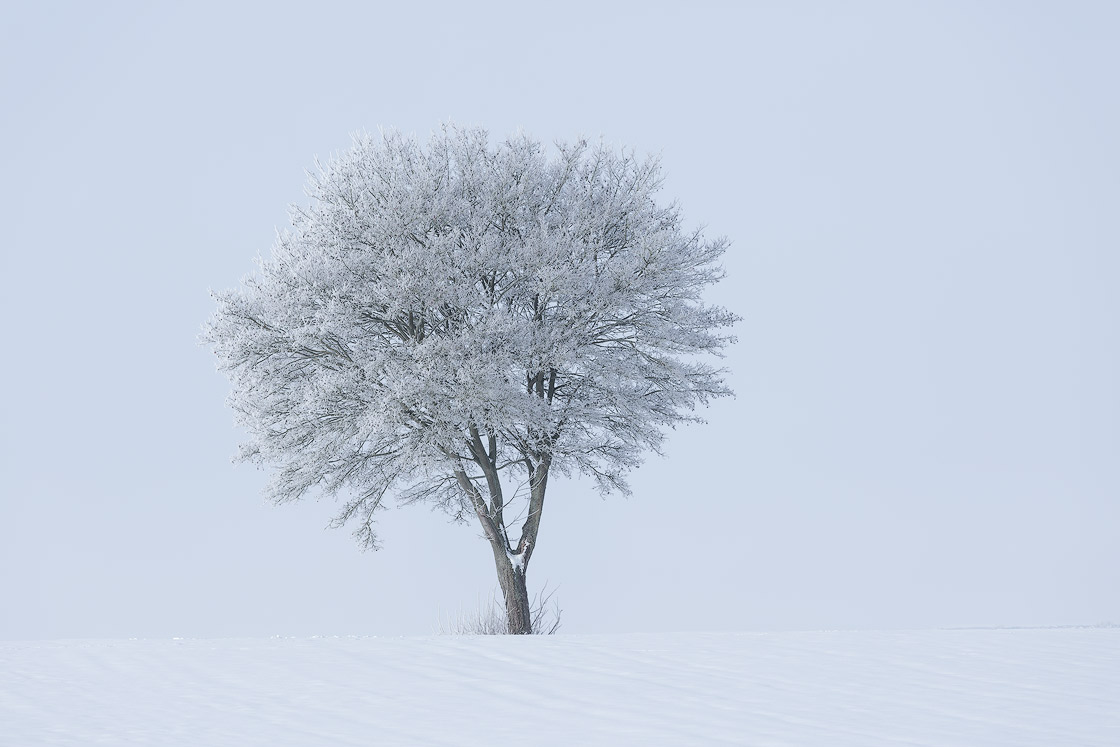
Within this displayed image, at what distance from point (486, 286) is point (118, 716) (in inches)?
428

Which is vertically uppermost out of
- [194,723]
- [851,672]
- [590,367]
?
[590,367]

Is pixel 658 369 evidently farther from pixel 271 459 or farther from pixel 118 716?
pixel 118 716

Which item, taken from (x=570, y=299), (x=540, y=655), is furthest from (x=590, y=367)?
(x=540, y=655)

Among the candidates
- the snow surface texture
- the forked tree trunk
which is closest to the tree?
the forked tree trunk

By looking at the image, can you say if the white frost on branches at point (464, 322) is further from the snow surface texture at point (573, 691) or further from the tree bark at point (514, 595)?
the snow surface texture at point (573, 691)

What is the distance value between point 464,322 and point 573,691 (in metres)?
9.75

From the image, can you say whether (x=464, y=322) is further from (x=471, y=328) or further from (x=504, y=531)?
(x=504, y=531)

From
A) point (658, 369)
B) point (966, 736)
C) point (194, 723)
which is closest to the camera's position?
point (966, 736)

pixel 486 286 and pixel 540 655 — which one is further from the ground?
pixel 486 286

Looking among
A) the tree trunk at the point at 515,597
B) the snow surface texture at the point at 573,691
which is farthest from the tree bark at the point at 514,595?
the snow surface texture at the point at 573,691

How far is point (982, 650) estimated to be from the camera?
728 cm

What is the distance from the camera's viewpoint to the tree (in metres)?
14.5

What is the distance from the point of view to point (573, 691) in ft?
18.7

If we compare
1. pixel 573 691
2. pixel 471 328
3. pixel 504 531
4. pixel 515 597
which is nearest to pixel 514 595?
pixel 515 597
